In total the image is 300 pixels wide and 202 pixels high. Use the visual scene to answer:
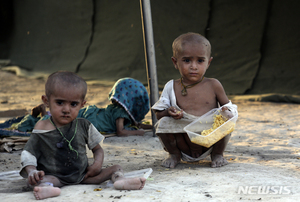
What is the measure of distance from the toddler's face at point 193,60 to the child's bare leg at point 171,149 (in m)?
0.52

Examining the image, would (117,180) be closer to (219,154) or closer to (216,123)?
(216,123)

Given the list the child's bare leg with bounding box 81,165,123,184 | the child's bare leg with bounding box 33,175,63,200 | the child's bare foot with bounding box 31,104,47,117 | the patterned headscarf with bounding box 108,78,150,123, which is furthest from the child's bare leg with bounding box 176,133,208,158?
the child's bare foot with bounding box 31,104,47,117

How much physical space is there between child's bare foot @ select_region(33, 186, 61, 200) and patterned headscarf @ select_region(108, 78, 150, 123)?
2337 millimetres

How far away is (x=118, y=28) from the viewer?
9508mm

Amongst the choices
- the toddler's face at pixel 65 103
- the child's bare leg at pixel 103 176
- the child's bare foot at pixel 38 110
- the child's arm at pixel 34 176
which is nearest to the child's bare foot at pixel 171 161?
the child's bare leg at pixel 103 176

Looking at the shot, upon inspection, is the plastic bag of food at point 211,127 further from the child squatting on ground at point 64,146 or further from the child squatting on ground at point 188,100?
the child squatting on ground at point 64,146

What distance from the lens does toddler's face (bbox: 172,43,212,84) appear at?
2.79m

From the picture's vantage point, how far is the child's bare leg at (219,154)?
284 centimetres

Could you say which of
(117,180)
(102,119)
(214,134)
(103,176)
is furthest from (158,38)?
(117,180)

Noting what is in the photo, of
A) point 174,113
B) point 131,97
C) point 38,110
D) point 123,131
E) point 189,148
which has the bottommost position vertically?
point 123,131

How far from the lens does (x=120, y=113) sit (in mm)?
4383

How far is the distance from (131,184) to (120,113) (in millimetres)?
2234

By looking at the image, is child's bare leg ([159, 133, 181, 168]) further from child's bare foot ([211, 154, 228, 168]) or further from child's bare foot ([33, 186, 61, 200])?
child's bare foot ([33, 186, 61, 200])

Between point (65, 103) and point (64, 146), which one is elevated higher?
point (65, 103)
